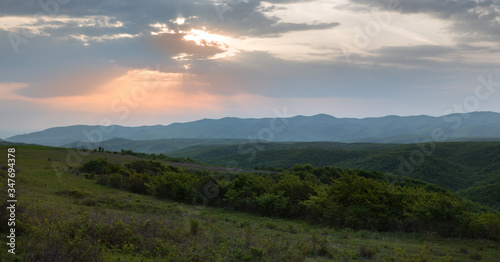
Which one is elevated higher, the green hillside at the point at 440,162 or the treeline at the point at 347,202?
the treeline at the point at 347,202

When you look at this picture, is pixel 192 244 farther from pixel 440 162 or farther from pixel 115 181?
pixel 440 162

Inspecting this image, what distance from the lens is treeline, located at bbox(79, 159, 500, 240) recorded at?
500 inches

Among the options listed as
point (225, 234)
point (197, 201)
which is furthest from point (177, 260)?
point (197, 201)

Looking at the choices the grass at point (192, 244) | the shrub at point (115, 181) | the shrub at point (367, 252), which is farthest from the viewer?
the shrub at point (115, 181)

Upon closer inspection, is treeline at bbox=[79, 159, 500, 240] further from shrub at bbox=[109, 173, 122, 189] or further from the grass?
shrub at bbox=[109, 173, 122, 189]

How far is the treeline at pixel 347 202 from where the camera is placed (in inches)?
500

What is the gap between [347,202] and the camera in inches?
614

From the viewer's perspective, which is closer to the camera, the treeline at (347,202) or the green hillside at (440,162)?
the treeline at (347,202)

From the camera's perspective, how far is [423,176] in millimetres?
69625

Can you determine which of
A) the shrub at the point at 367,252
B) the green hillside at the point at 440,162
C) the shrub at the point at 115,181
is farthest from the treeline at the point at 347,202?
the green hillside at the point at 440,162

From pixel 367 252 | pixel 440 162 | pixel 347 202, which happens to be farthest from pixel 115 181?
pixel 440 162

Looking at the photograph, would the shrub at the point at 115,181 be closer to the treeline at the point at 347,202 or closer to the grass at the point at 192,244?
the treeline at the point at 347,202

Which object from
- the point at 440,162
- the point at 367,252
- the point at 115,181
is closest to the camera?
the point at 367,252

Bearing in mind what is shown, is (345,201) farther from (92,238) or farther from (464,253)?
(92,238)
